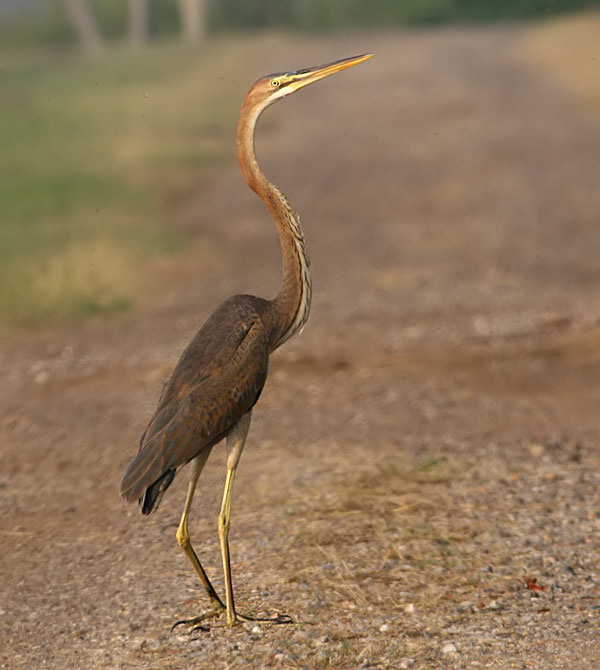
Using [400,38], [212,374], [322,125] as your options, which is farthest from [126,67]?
[212,374]

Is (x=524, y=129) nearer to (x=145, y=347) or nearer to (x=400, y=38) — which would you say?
(x=145, y=347)

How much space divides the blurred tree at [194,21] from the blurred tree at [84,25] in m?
4.32

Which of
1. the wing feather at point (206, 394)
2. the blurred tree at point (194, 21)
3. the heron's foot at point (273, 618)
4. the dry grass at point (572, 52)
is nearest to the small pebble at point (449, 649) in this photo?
the heron's foot at point (273, 618)

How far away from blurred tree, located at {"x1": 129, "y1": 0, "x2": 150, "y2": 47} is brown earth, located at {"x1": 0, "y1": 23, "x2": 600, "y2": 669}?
43.7 metres

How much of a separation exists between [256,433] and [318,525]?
6.27 ft

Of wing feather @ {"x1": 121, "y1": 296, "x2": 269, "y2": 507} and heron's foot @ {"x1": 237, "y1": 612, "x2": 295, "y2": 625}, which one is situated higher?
wing feather @ {"x1": 121, "y1": 296, "x2": 269, "y2": 507}

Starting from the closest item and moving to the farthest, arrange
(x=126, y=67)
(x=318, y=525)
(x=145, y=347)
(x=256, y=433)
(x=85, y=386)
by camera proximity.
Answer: (x=318, y=525) < (x=256, y=433) < (x=85, y=386) < (x=145, y=347) < (x=126, y=67)

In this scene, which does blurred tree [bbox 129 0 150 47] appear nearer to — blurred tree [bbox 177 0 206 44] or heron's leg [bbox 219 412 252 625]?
blurred tree [bbox 177 0 206 44]

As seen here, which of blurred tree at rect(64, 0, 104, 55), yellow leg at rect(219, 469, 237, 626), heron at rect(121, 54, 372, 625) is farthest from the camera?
blurred tree at rect(64, 0, 104, 55)

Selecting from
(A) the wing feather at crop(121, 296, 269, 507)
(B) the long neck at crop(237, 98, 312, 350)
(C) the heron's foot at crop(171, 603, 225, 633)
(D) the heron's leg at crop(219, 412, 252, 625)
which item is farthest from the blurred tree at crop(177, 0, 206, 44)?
(C) the heron's foot at crop(171, 603, 225, 633)

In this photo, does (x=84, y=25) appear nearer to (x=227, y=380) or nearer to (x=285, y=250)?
(x=285, y=250)

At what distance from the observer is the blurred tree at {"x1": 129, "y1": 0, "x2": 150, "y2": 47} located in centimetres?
5859

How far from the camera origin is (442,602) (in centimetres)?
554

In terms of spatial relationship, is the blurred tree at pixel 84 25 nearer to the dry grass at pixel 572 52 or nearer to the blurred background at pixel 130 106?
the blurred background at pixel 130 106
